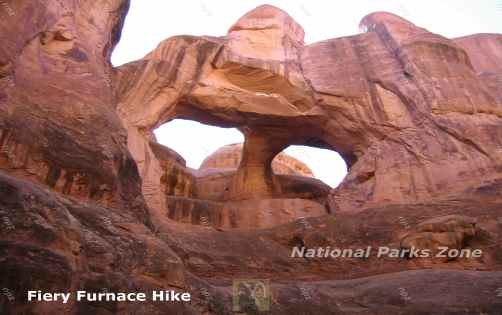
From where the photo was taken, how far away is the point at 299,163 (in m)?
41.6

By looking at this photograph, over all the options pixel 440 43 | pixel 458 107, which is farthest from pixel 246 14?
pixel 458 107

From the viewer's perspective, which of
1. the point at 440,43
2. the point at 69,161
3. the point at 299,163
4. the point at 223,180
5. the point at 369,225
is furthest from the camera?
the point at 299,163

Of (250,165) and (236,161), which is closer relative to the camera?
(250,165)

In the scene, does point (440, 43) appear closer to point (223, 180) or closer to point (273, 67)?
point (273, 67)

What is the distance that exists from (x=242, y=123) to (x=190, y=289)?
1542cm

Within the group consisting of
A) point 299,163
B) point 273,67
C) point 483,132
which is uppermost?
point 299,163

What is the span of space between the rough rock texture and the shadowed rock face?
37.3 feet

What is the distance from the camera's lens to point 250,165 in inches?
925

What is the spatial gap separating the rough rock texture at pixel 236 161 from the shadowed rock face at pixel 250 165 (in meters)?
11.4

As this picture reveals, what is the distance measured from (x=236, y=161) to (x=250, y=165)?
1343cm

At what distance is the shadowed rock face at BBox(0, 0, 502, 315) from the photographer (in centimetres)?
660

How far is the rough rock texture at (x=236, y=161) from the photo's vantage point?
121ft

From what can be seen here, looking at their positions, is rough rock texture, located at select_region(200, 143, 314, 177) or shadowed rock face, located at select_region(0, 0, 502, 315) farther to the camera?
rough rock texture, located at select_region(200, 143, 314, 177)

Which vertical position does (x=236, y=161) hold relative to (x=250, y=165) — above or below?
above
